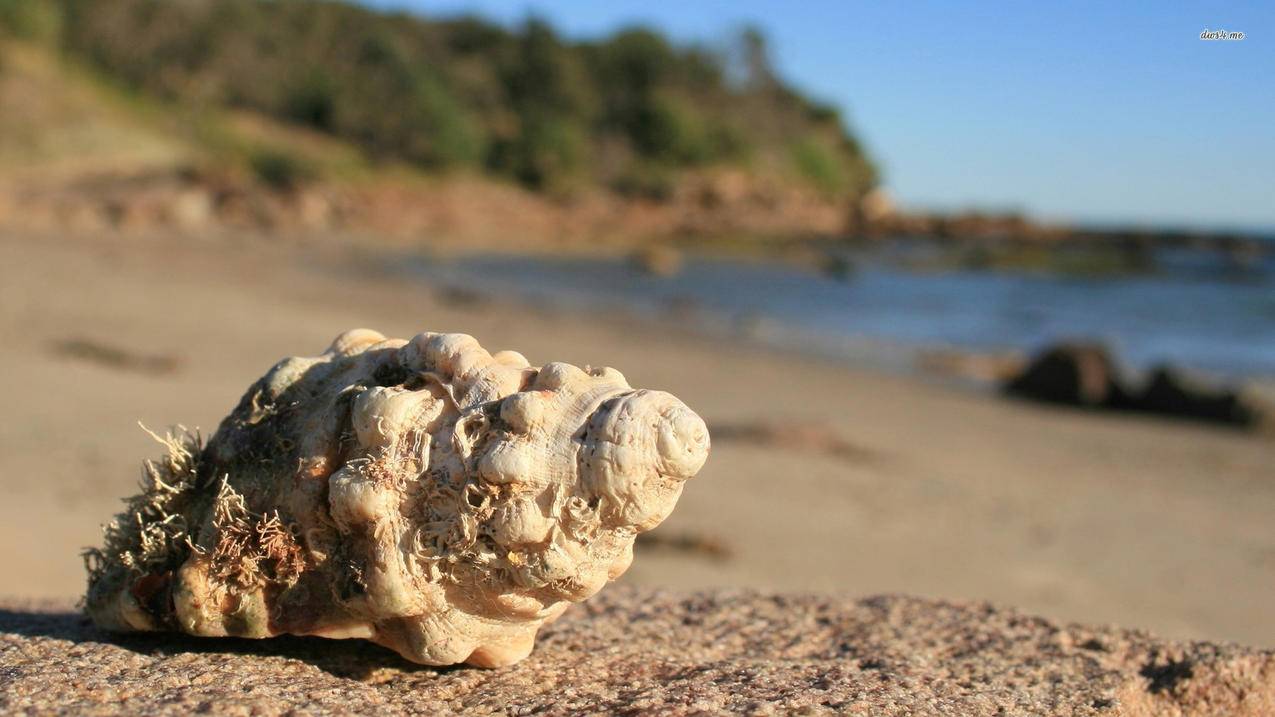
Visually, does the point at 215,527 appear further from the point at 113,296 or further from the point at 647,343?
the point at 647,343

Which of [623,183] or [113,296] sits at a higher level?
[623,183]

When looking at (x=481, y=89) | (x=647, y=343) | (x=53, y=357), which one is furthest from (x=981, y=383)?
(x=481, y=89)

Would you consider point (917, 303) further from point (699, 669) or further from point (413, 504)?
point (413, 504)

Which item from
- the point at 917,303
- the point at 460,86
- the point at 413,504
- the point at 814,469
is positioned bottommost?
the point at 814,469

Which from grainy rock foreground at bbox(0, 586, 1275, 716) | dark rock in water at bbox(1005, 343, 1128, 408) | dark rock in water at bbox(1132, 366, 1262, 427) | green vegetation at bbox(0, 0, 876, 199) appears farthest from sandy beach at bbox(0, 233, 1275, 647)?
green vegetation at bbox(0, 0, 876, 199)

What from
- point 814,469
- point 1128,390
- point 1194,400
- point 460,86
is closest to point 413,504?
point 814,469
